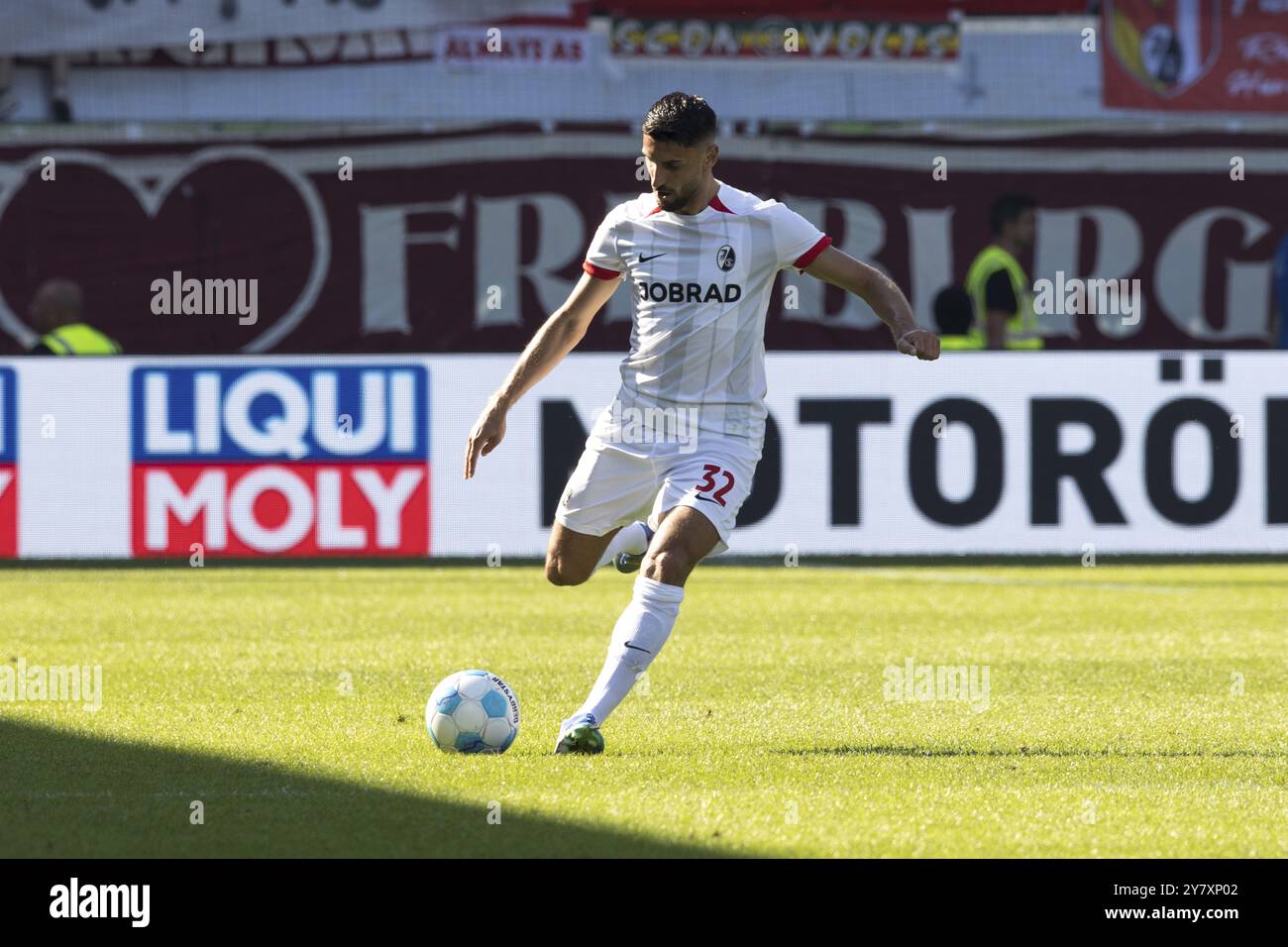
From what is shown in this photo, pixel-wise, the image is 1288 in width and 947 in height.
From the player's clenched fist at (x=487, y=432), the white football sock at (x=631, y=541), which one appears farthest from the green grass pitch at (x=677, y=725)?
the player's clenched fist at (x=487, y=432)

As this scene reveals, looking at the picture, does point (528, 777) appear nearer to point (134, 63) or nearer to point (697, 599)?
point (697, 599)

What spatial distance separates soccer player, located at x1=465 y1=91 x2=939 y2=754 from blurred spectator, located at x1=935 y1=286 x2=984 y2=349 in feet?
28.5

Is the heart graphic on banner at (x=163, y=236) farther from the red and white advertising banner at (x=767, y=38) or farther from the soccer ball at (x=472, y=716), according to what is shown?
the soccer ball at (x=472, y=716)

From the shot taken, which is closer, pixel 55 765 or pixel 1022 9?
pixel 55 765

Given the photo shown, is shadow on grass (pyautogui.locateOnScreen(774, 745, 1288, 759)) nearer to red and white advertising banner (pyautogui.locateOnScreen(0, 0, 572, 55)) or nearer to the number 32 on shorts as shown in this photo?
the number 32 on shorts

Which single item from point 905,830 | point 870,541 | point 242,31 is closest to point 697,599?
point 870,541

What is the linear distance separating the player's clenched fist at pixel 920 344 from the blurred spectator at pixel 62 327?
9655 mm

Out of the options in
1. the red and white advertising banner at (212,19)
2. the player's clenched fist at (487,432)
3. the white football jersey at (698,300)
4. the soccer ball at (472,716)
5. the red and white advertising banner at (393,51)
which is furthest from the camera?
the red and white advertising banner at (393,51)

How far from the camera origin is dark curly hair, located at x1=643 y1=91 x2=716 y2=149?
677cm

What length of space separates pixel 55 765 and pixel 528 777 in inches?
58.9

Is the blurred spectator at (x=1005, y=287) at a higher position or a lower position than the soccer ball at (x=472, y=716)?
higher

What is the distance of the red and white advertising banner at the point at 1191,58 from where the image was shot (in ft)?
71.2

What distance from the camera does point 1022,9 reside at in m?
22.2
